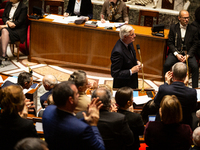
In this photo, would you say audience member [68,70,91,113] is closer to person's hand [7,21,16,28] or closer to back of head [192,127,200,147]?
back of head [192,127,200,147]

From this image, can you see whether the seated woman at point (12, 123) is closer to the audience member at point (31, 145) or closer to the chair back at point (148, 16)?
the audience member at point (31, 145)

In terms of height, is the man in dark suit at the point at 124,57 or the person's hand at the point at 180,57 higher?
the man in dark suit at the point at 124,57

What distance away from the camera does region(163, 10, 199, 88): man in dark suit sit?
507 centimetres

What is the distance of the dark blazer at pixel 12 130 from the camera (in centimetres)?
206

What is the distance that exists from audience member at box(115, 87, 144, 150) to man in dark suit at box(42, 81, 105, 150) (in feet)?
1.36

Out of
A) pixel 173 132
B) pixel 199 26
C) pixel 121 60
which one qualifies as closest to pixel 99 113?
pixel 173 132

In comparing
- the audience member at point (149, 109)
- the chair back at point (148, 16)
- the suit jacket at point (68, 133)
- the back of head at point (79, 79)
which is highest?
the chair back at point (148, 16)

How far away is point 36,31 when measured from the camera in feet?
19.6

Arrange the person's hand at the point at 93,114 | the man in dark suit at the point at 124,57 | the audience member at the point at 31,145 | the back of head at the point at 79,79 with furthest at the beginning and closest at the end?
the man in dark suit at the point at 124,57 → the back of head at the point at 79,79 → the person's hand at the point at 93,114 → the audience member at the point at 31,145

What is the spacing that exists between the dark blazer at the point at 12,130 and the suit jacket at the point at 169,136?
0.96 metres

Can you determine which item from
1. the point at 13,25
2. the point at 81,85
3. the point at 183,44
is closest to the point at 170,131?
the point at 81,85

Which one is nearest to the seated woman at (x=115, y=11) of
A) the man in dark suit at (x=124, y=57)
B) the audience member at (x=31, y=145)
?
the man in dark suit at (x=124, y=57)

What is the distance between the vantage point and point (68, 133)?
6.12 ft

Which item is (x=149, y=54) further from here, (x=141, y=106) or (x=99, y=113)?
(x=99, y=113)
